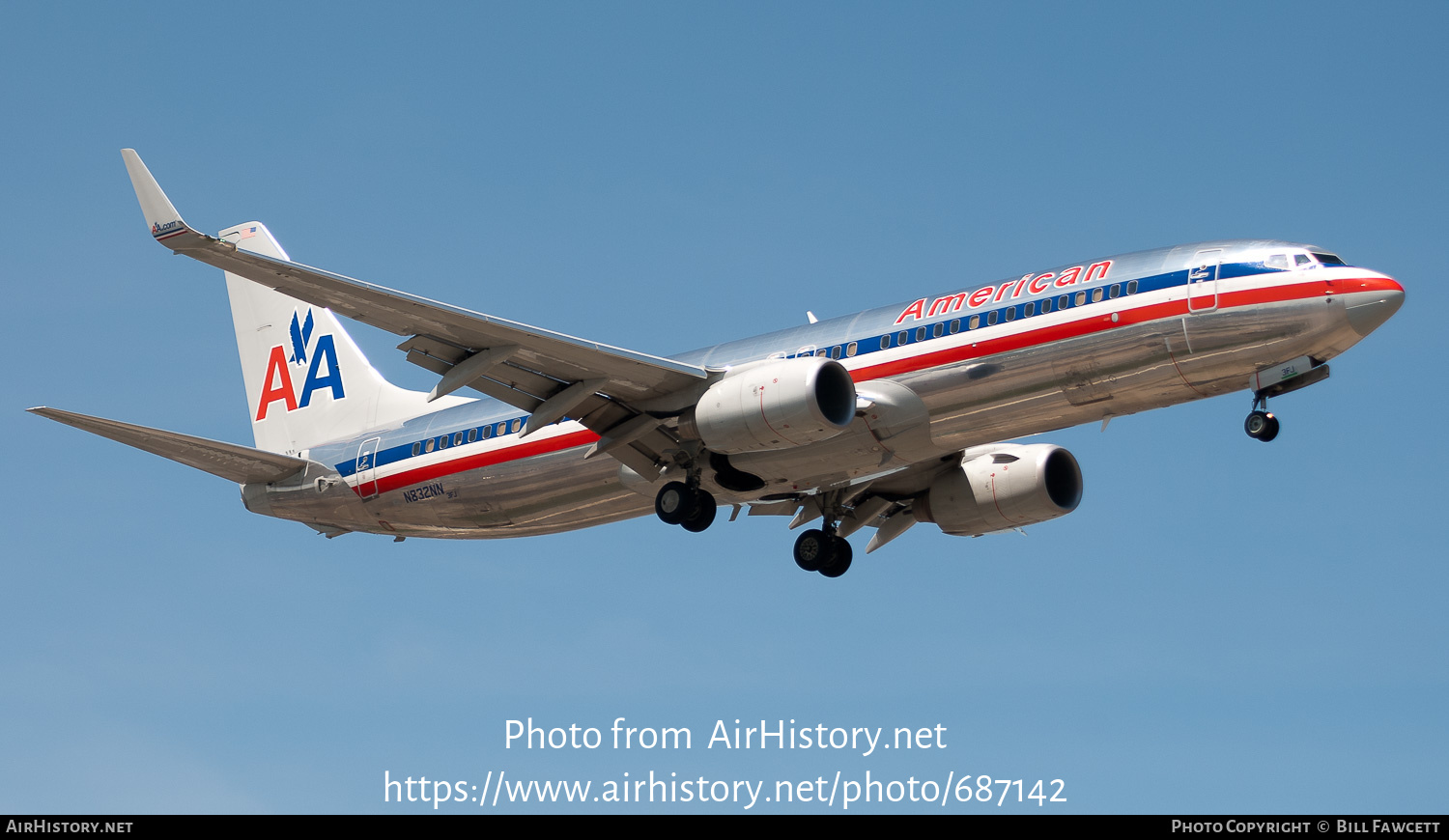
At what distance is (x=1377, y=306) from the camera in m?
27.1

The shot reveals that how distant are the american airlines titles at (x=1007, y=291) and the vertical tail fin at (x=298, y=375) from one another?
44.2ft

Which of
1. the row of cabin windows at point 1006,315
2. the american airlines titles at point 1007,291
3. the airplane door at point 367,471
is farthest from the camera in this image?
the airplane door at point 367,471

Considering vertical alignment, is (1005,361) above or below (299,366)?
below

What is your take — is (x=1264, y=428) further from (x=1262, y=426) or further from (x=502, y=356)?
(x=502, y=356)

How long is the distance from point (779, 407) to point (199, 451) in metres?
13.8

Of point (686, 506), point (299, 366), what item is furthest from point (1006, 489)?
point (299, 366)

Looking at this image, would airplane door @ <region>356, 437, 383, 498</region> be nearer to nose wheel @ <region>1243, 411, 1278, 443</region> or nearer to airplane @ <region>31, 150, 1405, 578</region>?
airplane @ <region>31, 150, 1405, 578</region>

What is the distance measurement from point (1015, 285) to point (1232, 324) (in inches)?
160

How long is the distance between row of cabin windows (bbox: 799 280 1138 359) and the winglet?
40.6 feet

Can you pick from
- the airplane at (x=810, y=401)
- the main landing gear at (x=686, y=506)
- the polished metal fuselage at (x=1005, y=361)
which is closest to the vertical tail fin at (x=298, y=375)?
the airplane at (x=810, y=401)

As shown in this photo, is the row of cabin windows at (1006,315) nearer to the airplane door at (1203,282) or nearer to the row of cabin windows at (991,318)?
the row of cabin windows at (991,318)

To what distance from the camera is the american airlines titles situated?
29062 millimetres

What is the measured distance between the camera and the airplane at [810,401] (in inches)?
1091
